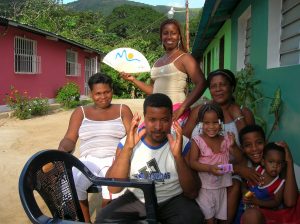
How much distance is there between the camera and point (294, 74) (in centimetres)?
358

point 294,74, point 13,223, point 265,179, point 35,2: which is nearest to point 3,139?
point 13,223

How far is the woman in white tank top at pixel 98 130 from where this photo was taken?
9.61 feet

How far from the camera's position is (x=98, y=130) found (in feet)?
9.75

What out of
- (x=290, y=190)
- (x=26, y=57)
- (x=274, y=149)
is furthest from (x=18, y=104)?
(x=290, y=190)

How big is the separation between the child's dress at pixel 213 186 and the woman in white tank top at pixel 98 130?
81 centimetres

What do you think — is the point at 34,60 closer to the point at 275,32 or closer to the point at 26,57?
the point at 26,57

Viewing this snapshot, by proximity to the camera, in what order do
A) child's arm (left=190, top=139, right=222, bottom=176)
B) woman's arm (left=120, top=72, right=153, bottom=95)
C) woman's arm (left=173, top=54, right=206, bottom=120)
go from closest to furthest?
child's arm (left=190, top=139, right=222, bottom=176) < woman's arm (left=173, top=54, right=206, bottom=120) < woman's arm (left=120, top=72, right=153, bottom=95)

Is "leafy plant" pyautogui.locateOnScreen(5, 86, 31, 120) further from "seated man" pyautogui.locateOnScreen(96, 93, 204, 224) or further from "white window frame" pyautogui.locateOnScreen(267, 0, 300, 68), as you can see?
"seated man" pyautogui.locateOnScreen(96, 93, 204, 224)

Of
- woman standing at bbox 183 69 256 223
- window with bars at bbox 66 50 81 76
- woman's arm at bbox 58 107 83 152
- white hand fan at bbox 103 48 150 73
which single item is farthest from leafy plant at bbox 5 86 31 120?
woman standing at bbox 183 69 256 223

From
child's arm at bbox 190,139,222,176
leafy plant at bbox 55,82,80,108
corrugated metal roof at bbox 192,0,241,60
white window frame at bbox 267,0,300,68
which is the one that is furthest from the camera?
leafy plant at bbox 55,82,80,108

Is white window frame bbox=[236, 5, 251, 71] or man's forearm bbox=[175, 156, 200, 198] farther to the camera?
white window frame bbox=[236, 5, 251, 71]

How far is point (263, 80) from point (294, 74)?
1365 mm

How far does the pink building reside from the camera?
37.7 feet

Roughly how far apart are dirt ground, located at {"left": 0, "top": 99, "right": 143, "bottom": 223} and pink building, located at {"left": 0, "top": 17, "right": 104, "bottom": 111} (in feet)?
5.32
